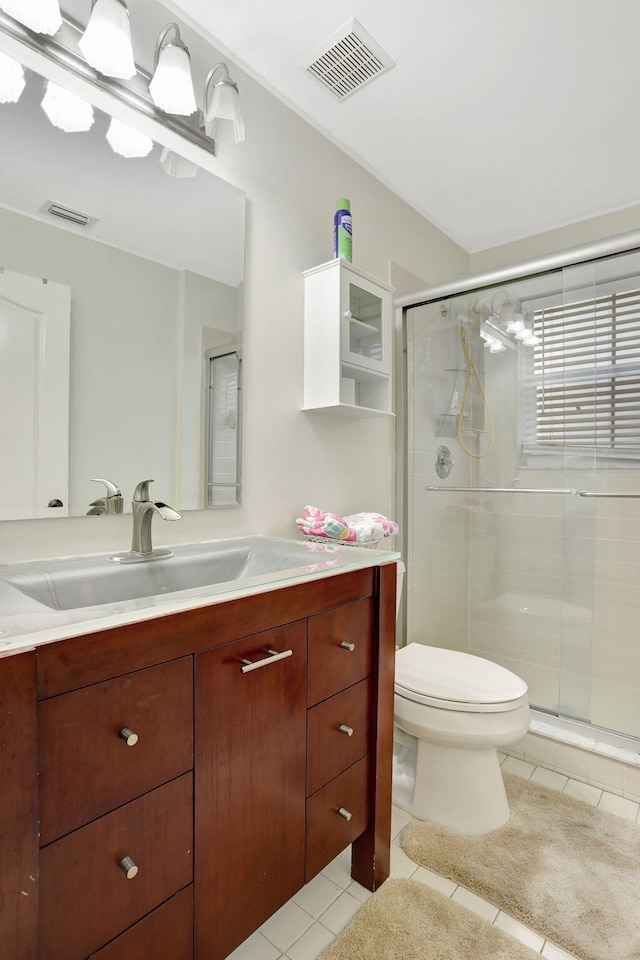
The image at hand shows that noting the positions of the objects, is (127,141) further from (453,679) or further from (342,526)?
(453,679)

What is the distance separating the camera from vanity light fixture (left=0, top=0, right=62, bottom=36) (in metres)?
1.04

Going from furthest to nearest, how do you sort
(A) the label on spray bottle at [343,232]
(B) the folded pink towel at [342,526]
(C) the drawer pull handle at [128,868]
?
1. (A) the label on spray bottle at [343,232]
2. (B) the folded pink towel at [342,526]
3. (C) the drawer pull handle at [128,868]

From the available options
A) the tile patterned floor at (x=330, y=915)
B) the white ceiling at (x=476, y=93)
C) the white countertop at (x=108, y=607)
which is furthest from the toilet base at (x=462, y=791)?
the white ceiling at (x=476, y=93)

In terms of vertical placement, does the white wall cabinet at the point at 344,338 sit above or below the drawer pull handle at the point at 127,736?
above

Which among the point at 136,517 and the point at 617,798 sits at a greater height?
the point at 136,517

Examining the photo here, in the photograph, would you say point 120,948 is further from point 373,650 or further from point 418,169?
point 418,169

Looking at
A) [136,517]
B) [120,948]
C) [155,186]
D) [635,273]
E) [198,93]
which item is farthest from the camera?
[635,273]

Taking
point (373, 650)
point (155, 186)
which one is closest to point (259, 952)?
point (373, 650)

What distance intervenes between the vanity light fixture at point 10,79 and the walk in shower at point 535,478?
5.18ft

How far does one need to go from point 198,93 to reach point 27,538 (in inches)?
51.9

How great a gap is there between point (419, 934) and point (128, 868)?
0.82 meters

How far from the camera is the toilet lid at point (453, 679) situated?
1.55 metres

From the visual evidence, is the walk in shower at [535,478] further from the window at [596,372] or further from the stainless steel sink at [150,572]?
the stainless steel sink at [150,572]

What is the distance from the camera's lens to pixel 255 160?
161 cm
